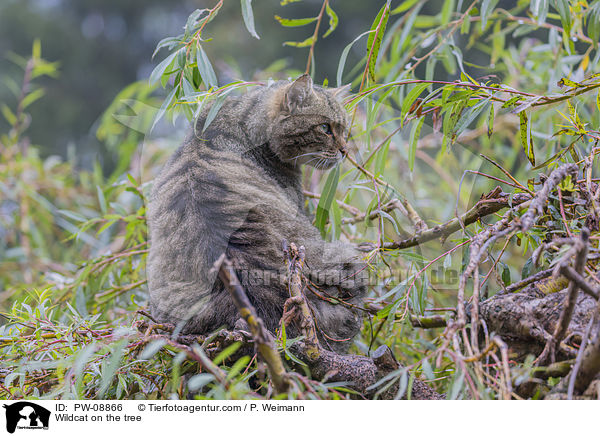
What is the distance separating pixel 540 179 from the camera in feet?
3.71

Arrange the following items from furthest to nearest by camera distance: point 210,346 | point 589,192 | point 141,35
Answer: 1. point 141,35
2. point 210,346
3. point 589,192

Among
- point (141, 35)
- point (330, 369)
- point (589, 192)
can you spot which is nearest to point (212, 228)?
point (330, 369)

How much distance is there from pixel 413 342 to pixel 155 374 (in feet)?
2.42

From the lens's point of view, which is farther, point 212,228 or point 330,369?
point 212,228

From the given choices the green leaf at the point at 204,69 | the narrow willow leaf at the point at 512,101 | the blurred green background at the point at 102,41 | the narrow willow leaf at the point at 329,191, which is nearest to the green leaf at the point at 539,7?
the narrow willow leaf at the point at 512,101

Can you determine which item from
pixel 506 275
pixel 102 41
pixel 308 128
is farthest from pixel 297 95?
pixel 102 41

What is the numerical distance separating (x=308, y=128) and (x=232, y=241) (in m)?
0.66

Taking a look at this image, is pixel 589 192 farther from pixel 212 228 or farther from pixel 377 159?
pixel 212 228

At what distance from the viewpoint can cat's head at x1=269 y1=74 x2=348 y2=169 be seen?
1.80 m

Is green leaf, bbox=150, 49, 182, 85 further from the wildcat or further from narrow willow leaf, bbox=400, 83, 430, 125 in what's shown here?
narrow willow leaf, bbox=400, 83, 430, 125
